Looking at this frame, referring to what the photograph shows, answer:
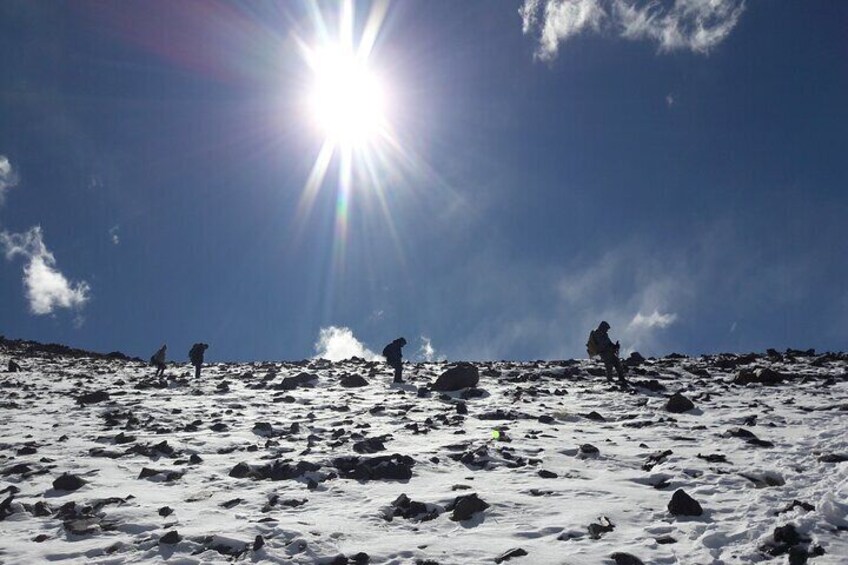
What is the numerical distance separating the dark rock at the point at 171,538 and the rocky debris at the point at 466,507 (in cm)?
461

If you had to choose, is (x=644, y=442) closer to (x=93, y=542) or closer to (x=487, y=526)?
(x=487, y=526)

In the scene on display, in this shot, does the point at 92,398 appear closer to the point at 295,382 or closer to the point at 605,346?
the point at 295,382

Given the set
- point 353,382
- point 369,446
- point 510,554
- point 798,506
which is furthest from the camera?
point 353,382

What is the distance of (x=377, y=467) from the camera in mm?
11922

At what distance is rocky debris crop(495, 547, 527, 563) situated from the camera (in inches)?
310

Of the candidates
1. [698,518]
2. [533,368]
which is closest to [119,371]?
[533,368]

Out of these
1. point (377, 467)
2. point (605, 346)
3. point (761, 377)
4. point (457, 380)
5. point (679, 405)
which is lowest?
point (377, 467)

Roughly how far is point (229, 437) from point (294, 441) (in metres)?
2.14

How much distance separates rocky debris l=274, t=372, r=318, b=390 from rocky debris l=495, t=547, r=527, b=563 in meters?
18.6

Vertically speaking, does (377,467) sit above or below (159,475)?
below

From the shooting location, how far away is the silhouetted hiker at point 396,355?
86.6ft

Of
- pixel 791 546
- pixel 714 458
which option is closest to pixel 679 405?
pixel 714 458

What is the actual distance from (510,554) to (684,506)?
10.9ft

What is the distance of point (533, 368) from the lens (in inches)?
1165
